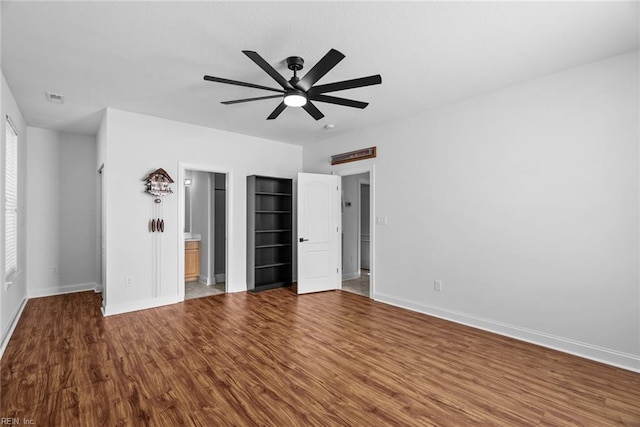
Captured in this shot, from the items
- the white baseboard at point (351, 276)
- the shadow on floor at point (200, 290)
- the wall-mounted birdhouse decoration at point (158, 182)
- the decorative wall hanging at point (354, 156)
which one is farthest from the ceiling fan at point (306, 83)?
the white baseboard at point (351, 276)

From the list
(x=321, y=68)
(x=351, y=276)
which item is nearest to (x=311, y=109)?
(x=321, y=68)

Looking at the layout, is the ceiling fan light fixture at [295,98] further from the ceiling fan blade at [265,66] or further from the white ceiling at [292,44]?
the white ceiling at [292,44]

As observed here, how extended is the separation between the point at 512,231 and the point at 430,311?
1.47 metres

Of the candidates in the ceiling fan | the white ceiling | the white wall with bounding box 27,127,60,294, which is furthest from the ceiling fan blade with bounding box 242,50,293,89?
the white wall with bounding box 27,127,60,294

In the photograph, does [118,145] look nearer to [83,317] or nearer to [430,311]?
[83,317]

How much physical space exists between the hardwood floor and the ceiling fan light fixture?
2.35 meters

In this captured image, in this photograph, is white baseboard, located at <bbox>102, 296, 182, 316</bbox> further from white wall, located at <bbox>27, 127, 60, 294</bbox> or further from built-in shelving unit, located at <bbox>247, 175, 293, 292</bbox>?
white wall, located at <bbox>27, 127, 60, 294</bbox>

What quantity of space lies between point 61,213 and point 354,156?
5017 millimetres

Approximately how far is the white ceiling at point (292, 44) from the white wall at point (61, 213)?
1.61 metres

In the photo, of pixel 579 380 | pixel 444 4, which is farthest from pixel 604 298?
pixel 444 4

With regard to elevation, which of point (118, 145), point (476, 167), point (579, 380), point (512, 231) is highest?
point (118, 145)

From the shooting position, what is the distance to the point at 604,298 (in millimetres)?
2820

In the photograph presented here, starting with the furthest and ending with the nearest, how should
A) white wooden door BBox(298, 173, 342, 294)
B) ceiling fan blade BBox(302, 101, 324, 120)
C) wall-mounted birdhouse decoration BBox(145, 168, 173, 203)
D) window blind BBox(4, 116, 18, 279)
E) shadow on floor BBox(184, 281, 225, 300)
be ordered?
white wooden door BBox(298, 173, 342, 294) < shadow on floor BBox(184, 281, 225, 300) < wall-mounted birdhouse decoration BBox(145, 168, 173, 203) < window blind BBox(4, 116, 18, 279) < ceiling fan blade BBox(302, 101, 324, 120)

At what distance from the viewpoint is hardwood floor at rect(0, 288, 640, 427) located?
205 centimetres
